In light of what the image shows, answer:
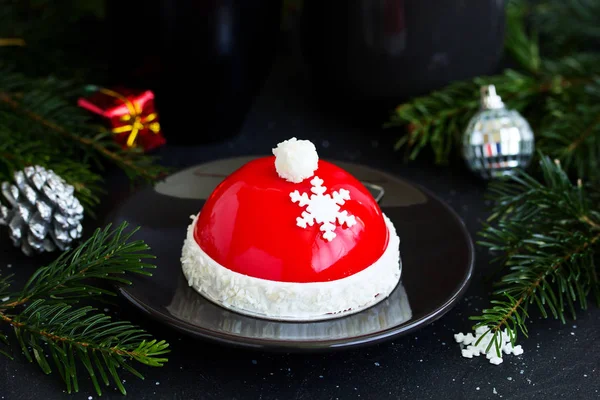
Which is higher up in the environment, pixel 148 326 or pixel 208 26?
pixel 208 26

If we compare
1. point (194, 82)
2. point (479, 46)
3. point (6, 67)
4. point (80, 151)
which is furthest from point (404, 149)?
point (6, 67)

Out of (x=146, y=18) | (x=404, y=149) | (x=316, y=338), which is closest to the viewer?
(x=316, y=338)

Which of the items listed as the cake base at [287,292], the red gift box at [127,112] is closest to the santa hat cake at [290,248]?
the cake base at [287,292]

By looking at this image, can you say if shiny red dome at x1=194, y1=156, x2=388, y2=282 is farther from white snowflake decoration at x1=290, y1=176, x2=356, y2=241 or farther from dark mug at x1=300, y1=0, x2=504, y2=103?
dark mug at x1=300, y1=0, x2=504, y2=103

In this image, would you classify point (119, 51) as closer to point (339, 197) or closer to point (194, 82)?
point (194, 82)

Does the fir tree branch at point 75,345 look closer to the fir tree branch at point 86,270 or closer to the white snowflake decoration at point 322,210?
the fir tree branch at point 86,270

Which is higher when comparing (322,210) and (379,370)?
(322,210)

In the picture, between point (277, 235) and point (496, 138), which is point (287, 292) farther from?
point (496, 138)

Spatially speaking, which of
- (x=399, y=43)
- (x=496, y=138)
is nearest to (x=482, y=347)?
(x=496, y=138)
